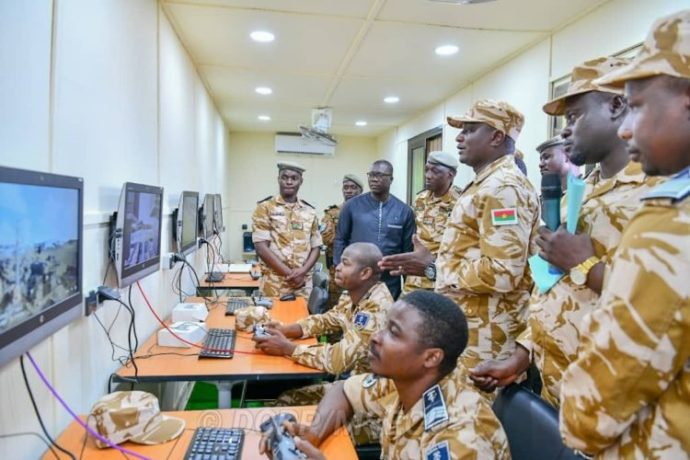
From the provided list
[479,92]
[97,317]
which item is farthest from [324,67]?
[97,317]

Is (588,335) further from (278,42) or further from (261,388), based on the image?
(278,42)

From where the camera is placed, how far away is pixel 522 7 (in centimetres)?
259

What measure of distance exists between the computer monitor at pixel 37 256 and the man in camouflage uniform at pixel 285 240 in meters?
2.23

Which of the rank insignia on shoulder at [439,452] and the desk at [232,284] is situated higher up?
the rank insignia on shoulder at [439,452]

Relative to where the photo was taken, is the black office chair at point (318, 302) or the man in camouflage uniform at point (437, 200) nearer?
the black office chair at point (318, 302)

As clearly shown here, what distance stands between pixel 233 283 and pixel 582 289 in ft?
10.2

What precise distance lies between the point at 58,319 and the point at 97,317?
1.86 ft

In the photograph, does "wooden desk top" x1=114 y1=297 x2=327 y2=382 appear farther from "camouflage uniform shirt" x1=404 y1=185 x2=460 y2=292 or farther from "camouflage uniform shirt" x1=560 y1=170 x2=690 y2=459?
"camouflage uniform shirt" x1=404 y1=185 x2=460 y2=292

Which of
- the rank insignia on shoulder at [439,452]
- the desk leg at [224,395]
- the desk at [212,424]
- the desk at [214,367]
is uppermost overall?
the rank insignia on shoulder at [439,452]

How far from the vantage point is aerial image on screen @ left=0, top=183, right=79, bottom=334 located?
2.88 ft

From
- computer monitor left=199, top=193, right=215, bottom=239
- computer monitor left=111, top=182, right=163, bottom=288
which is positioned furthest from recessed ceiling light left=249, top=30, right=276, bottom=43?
computer monitor left=111, top=182, right=163, bottom=288

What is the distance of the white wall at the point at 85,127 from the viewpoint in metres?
1.09

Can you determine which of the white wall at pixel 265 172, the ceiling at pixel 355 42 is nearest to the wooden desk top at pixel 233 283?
the ceiling at pixel 355 42

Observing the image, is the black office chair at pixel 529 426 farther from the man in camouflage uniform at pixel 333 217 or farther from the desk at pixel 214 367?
the man in camouflage uniform at pixel 333 217
